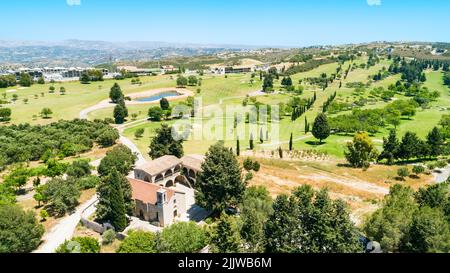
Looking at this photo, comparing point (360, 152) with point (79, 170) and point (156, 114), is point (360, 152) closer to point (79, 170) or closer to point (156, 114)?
point (79, 170)

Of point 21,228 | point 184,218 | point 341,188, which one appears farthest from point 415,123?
point 21,228

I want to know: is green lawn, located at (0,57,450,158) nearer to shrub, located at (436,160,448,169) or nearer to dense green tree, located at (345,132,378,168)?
dense green tree, located at (345,132,378,168)

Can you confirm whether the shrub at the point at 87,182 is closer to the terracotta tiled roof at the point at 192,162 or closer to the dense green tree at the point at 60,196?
the dense green tree at the point at 60,196

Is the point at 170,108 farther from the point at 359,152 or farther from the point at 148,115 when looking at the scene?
the point at 359,152

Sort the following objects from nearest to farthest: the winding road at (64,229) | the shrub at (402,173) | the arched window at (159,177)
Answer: the winding road at (64,229) < the arched window at (159,177) < the shrub at (402,173)

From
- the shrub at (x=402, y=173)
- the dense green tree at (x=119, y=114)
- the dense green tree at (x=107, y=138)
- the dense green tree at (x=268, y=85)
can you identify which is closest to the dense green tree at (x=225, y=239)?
the shrub at (x=402, y=173)

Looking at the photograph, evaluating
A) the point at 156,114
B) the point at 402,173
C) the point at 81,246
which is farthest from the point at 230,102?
the point at 81,246
